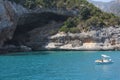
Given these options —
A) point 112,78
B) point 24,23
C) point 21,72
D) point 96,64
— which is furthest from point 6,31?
point 112,78

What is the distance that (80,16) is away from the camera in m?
85.0

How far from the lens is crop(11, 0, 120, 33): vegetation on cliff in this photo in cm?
8219

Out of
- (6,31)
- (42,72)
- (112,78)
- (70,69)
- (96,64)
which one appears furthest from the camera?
(6,31)

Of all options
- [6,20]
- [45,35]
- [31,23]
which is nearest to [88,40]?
[45,35]

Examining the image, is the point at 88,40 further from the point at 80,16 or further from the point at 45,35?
the point at 45,35

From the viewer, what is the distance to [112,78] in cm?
3616

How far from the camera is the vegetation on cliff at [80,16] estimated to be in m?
82.2

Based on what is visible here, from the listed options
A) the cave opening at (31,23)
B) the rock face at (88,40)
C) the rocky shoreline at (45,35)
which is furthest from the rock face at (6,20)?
the rock face at (88,40)

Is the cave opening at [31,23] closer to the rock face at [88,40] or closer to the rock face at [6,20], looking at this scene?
the rock face at [88,40]

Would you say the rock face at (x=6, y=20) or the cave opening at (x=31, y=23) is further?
the cave opening at (x=31, y=23)

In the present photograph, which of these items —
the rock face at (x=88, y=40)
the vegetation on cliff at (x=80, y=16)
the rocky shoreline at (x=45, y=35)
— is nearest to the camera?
the rocky shoreline at (x=45, y=35)

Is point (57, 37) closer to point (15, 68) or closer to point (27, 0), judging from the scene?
point (27, 0)

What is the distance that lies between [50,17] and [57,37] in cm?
620

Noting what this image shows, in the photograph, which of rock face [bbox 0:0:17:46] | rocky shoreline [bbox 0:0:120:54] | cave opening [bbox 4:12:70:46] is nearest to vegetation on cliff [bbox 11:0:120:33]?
rocky shoreline [bbox 0:0:120:54]
